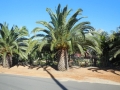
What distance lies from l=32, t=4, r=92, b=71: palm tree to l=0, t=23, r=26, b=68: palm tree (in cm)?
596

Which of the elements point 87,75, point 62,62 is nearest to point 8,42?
point 62,62

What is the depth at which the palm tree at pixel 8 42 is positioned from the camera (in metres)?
23.9

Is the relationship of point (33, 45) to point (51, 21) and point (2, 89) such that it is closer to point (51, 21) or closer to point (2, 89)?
point (51, 21)

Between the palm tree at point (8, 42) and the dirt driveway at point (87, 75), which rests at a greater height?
the palm tree at point (8, 42)

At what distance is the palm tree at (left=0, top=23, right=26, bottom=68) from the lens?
23.9 metres

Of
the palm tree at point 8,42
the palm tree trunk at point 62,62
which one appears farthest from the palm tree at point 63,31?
the palm tree at point 8,42

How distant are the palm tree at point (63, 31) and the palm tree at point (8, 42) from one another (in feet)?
19.6

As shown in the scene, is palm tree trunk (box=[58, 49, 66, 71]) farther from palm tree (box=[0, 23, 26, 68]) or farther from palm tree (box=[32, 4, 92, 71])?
palm tree (box=[0, 23, 26, 68])

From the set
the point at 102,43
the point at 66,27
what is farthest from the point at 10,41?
the point at 102,43

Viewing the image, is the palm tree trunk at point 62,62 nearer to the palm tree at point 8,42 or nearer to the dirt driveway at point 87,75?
the dirt driveway at point 87,75

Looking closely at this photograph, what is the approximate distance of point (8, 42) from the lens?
2408 centimetres

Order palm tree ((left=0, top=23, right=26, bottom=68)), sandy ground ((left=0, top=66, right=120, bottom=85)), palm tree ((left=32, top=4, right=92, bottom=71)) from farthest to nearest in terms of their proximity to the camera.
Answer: palm tree ((left=0, top=23, right=26, bottom=68)) → palm tree ((left=32, top=4, right=92, bottom=71)) → sandy ground ((left=0, top=66, right=120, bottom=85))

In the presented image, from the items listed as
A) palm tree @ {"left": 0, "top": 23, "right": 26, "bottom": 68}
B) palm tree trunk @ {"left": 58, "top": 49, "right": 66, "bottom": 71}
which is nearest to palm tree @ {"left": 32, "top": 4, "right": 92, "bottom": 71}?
palm tree trunk @ {"left": 58, "top": 49, "right": 66, "bottom": 71}

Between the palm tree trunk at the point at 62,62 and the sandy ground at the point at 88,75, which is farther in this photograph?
the palm tree trunk at the point at 62,62
